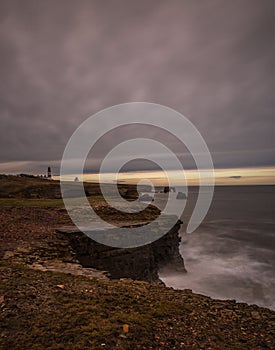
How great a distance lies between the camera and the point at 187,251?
106 ft

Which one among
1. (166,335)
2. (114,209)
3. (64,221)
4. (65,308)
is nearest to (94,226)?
(64,221)

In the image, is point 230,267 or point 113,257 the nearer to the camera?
point 113,257

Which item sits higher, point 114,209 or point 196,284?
point 114,209

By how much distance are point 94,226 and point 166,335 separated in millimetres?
13309

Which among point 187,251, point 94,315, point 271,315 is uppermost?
point 94,315

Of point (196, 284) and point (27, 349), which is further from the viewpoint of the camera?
point (196, 284)

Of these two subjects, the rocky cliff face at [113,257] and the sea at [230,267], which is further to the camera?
the sea at [230,267]

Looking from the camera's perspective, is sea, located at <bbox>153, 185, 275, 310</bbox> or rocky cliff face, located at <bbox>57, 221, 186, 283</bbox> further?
sea, located at <bbox>153, 185, 275, 310</bbox>

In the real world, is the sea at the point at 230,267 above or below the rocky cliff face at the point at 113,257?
below

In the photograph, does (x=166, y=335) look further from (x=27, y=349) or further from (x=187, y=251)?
(x=187, y=251)

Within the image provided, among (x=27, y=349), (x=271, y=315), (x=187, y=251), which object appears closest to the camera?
(x=27, y=349)

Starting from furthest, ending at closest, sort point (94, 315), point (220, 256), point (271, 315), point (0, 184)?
point (0, 184) → point (220, 256) → point (271, 315) → point (94, 315)

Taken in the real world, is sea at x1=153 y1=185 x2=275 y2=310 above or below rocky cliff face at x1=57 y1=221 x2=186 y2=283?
below

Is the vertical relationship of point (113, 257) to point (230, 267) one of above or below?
above
